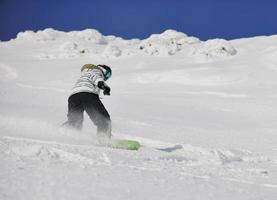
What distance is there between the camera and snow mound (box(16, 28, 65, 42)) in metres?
84.8

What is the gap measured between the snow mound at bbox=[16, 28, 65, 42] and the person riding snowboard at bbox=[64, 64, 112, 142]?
256 feet

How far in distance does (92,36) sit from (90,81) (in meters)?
80.2

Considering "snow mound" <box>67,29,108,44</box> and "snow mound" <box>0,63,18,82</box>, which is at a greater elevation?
"snow mound" <box>67,29,108,44</box>

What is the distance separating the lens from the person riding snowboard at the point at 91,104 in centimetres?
704

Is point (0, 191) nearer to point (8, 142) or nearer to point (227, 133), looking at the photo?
point (8, 142)

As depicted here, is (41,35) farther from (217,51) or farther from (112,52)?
(217,51)

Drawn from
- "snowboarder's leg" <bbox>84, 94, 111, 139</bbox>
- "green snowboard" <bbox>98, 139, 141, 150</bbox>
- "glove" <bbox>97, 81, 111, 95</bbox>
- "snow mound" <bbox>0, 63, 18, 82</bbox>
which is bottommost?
"green snowboard" <bbox>98, 139, 141, 150</bbox>

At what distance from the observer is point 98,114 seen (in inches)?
279

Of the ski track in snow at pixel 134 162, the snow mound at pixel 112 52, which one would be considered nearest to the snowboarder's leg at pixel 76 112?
the ski track in snow at pixel 134 162

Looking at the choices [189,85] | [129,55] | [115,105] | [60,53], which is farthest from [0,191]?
[60,53]

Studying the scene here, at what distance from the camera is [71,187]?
133 inches

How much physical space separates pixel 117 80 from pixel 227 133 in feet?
66.6

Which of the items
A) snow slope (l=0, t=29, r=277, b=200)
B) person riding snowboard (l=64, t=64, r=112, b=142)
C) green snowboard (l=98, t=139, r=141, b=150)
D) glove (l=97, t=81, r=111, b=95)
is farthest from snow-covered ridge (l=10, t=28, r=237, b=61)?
green snowboard (l=98, t=139, r=141, b=150)

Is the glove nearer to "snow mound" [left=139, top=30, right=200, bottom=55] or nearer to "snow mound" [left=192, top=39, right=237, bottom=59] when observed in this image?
"snow mound" [left=192, top=39, right=237, bottom=59]
